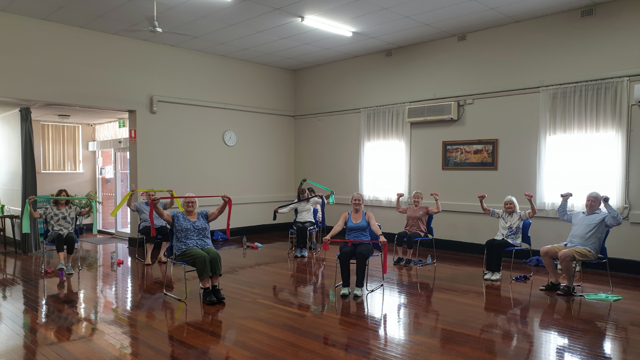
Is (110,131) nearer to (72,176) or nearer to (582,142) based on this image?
(72,176)

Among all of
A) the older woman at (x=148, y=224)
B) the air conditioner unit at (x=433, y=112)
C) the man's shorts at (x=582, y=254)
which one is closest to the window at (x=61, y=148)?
the older woman at (x=148, y=224)

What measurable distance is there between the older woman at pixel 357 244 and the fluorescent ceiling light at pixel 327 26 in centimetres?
314

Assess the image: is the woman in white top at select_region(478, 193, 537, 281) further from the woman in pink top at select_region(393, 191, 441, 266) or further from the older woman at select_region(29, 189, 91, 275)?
the older woman at select_region(29, 189, 91, 275)

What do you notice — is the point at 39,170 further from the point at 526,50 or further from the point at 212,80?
the point at 526,50

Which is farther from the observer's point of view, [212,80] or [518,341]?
[212,80]

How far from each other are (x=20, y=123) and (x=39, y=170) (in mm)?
3336

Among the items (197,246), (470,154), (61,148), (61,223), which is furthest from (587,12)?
(61,148)

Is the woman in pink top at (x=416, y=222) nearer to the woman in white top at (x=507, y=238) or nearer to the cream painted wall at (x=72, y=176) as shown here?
the woman in white top at (x=507, y=238)

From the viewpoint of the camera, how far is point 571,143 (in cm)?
649

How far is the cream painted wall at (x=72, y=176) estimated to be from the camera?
10.5 metres

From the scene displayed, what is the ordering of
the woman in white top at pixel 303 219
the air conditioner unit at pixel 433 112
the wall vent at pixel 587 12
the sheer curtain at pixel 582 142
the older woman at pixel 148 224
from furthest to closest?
the air conditioner unit at pixel 433 112 < the woman in white top at pixel 303 219 < the older woman at pixel 148 224 < the wall vent at pixel 587 12 < the sheer curtain at pixel 582 142

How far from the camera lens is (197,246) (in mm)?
4875

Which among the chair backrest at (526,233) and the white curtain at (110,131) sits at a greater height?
the white curtain at (110,131)

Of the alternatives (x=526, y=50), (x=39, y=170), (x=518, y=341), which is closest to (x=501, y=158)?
(x=526, y=50)
